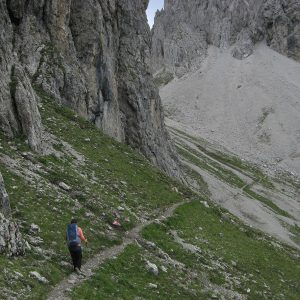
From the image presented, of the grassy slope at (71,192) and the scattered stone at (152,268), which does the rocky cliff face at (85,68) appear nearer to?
the grassy slope at (71,192)

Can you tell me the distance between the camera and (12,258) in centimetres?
1911

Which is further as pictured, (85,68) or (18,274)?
(85,68)

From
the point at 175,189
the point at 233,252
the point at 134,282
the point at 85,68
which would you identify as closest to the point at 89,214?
the point at 134,282

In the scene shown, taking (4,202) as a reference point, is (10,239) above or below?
below

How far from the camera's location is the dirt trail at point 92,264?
60.3ft

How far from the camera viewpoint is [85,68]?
58.6 m

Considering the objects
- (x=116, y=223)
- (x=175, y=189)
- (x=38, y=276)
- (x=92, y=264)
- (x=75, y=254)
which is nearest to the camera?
(x=38, y=276)

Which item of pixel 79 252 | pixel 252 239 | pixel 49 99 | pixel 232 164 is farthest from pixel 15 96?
pixel 232 164

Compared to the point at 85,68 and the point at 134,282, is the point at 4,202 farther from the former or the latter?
the point at 85,68

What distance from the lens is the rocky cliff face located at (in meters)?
37.2

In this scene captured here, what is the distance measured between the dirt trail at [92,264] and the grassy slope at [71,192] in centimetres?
33

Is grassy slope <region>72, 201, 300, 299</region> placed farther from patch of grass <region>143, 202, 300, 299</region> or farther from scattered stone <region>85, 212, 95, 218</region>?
scattered stone <region>85, 212, 95, 218</region>

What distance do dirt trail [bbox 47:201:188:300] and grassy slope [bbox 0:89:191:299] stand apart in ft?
1.09

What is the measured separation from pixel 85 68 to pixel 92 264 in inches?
1557
